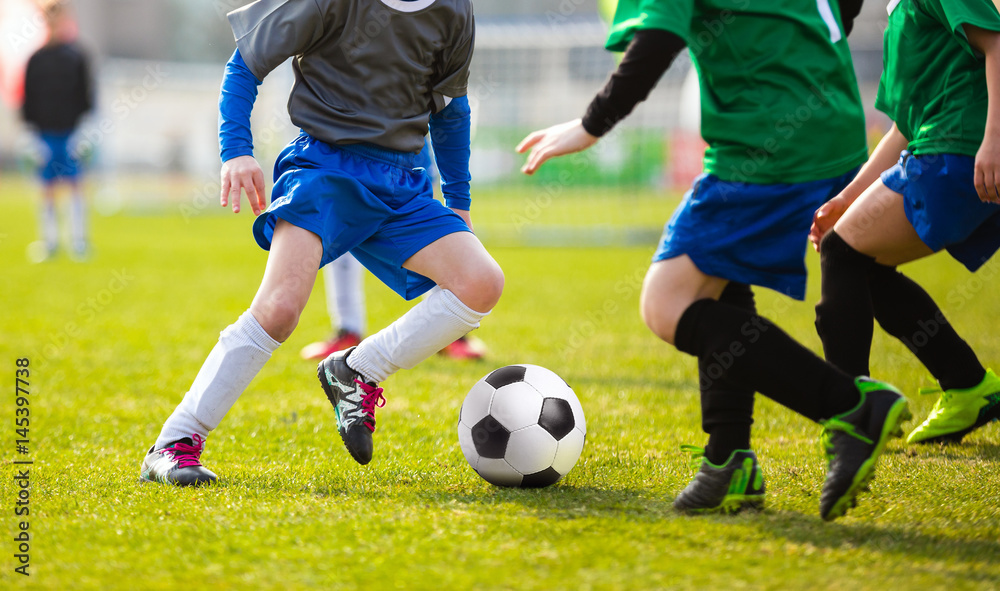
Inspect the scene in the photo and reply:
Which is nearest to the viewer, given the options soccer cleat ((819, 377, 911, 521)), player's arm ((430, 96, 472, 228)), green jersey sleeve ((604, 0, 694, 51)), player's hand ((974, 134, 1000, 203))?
soccer cleat ((819, 377, 911, 521))

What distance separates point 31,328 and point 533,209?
11.5 m

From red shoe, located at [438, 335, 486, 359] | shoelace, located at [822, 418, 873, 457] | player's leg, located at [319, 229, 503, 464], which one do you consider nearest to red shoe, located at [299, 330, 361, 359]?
red shoe, located at [438, 335, 486, 359]

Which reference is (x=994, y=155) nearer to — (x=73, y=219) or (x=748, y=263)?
(x=748, y=263)

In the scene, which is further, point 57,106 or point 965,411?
point 57,106

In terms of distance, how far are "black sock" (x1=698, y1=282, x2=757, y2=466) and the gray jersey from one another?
108cm

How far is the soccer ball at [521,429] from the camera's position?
7.68 ft

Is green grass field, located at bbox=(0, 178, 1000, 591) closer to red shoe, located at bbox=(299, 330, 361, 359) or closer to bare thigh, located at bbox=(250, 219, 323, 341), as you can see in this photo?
red shoe, located at bbox=(299, 330, 361, 359)

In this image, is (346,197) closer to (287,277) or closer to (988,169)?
(287,277)

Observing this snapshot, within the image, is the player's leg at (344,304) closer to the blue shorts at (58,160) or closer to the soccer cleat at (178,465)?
the soccer cleat at (178,465)

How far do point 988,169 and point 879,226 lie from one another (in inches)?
13.6

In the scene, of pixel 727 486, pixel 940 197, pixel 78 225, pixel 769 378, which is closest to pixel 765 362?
pixel 769 378

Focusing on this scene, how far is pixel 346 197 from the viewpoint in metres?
2.37

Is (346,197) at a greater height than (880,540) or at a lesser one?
greater

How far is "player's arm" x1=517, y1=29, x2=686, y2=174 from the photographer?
1.97 m
